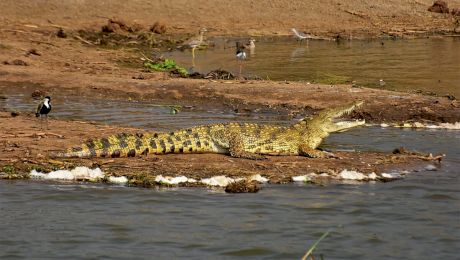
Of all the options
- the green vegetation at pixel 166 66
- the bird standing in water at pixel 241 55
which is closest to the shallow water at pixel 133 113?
the green vegetation at pixel 166 66

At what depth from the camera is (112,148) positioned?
9.67 m

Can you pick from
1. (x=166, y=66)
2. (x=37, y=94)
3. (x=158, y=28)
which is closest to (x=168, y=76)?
(x=166, y=66)

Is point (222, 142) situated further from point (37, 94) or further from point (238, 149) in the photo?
point (37, 94)

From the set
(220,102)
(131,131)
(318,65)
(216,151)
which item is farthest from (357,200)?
(318,65)

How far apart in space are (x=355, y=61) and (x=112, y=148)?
1171 centimetres

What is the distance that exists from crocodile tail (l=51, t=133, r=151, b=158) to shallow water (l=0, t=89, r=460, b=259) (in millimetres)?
827

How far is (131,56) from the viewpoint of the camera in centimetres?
2012

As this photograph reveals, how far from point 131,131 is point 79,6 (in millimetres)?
16687

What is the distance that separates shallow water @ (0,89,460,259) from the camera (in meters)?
7.02

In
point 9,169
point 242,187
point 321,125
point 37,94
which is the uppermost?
point 37,94

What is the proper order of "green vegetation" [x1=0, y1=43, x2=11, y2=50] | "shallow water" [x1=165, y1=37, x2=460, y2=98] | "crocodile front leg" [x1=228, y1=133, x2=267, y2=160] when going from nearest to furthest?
"crocodile front leg" [x1=228, y1=133, x2=267, y2=160] < "shallow water" [x1=165, y1=37, x2=460, y2=98] < "green vegetation" [x1=0, y1=43, x2=11, y2=50]

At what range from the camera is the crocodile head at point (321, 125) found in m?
10.7

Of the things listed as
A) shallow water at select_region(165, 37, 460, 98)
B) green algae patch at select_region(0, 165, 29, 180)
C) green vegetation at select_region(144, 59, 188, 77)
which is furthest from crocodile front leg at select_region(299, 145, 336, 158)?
green vegetation at select_region(144, 59, 188, 77)

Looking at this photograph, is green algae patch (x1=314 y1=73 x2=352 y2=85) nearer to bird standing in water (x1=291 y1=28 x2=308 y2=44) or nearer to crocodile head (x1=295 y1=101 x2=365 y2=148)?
crocodile head (x1=295 y1=101 x2=365 y2=148)
